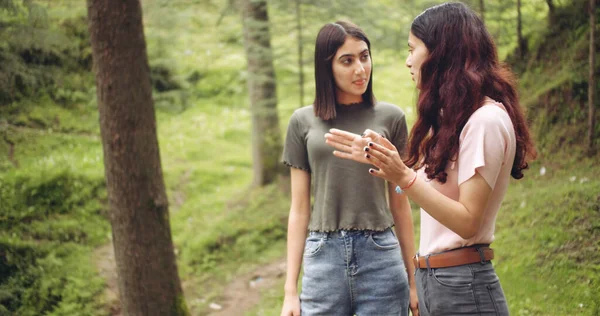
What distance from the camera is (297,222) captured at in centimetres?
304

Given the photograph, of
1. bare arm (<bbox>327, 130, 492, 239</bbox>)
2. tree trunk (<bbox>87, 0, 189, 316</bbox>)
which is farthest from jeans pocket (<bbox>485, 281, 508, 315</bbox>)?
tree trunk (<bbox>87, 0, 189, 316</bbox>)

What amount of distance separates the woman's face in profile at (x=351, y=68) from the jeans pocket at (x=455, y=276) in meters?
1.25

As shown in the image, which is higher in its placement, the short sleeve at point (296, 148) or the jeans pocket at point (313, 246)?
the short sleeve at point (296, 148)

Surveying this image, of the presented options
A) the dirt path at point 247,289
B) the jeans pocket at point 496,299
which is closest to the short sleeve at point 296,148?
the jeans pocket at point 496,299

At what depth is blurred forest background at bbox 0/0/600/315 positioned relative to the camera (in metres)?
5.13

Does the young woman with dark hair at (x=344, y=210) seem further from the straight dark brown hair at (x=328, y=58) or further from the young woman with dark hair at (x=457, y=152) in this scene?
the young woman with dark hair at (x=457, y=152)

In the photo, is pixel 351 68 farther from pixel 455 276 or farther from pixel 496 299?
pixel 496 299

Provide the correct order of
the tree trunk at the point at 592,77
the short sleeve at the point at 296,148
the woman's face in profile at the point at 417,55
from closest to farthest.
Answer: the woman's face in profile at the point at 417,55
the short sleeve at the point at 296,148
the tree trunk at the point at 592,77

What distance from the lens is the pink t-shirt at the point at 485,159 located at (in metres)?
2.06

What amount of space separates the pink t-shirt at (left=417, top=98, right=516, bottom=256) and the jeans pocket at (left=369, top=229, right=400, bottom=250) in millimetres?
637

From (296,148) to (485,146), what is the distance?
1.26 metres

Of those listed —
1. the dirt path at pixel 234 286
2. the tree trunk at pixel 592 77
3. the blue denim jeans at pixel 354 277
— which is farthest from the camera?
the dirt path at pixel 234 286

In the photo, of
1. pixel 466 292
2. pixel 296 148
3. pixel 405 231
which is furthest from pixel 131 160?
pixel 466 292

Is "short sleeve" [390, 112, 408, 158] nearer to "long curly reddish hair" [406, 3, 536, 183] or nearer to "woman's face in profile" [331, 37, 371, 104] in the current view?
"woman's face in profile" [331, 37, 371, 104]
